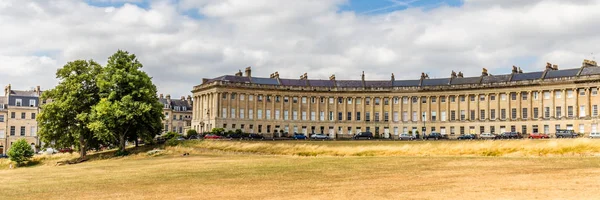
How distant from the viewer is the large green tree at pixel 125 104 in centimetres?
6078

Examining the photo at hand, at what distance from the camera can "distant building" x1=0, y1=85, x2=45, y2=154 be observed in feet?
345

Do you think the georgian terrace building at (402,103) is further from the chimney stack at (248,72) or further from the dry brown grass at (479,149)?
the dry brown grass at (479,149)

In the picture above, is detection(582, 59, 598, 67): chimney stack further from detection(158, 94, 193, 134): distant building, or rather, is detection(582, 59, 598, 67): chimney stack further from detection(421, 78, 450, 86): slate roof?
detection(158, 94, 193, 134): distant building

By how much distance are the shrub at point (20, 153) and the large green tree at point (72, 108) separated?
15.6ft

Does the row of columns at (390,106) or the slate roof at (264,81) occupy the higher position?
the slate roof at (264,81)

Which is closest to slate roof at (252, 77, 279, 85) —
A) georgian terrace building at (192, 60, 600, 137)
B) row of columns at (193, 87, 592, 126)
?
georgian terrace building at (192, 60, 600, 137)

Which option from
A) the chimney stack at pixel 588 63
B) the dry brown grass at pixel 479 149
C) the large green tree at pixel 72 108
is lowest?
the dry brown grass at pixel 479 149

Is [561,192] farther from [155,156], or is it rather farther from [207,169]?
[155,156]

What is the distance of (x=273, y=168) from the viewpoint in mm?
34406

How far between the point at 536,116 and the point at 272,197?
285 ft

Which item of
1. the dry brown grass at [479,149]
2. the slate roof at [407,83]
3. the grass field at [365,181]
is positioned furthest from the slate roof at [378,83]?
the grass field at [365,181]

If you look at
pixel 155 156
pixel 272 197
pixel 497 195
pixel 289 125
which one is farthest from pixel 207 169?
pixel 289 125

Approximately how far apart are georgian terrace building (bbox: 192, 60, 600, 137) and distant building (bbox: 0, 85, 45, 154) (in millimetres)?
27495

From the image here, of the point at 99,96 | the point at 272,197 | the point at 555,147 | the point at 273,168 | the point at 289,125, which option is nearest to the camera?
the point at 272,197
